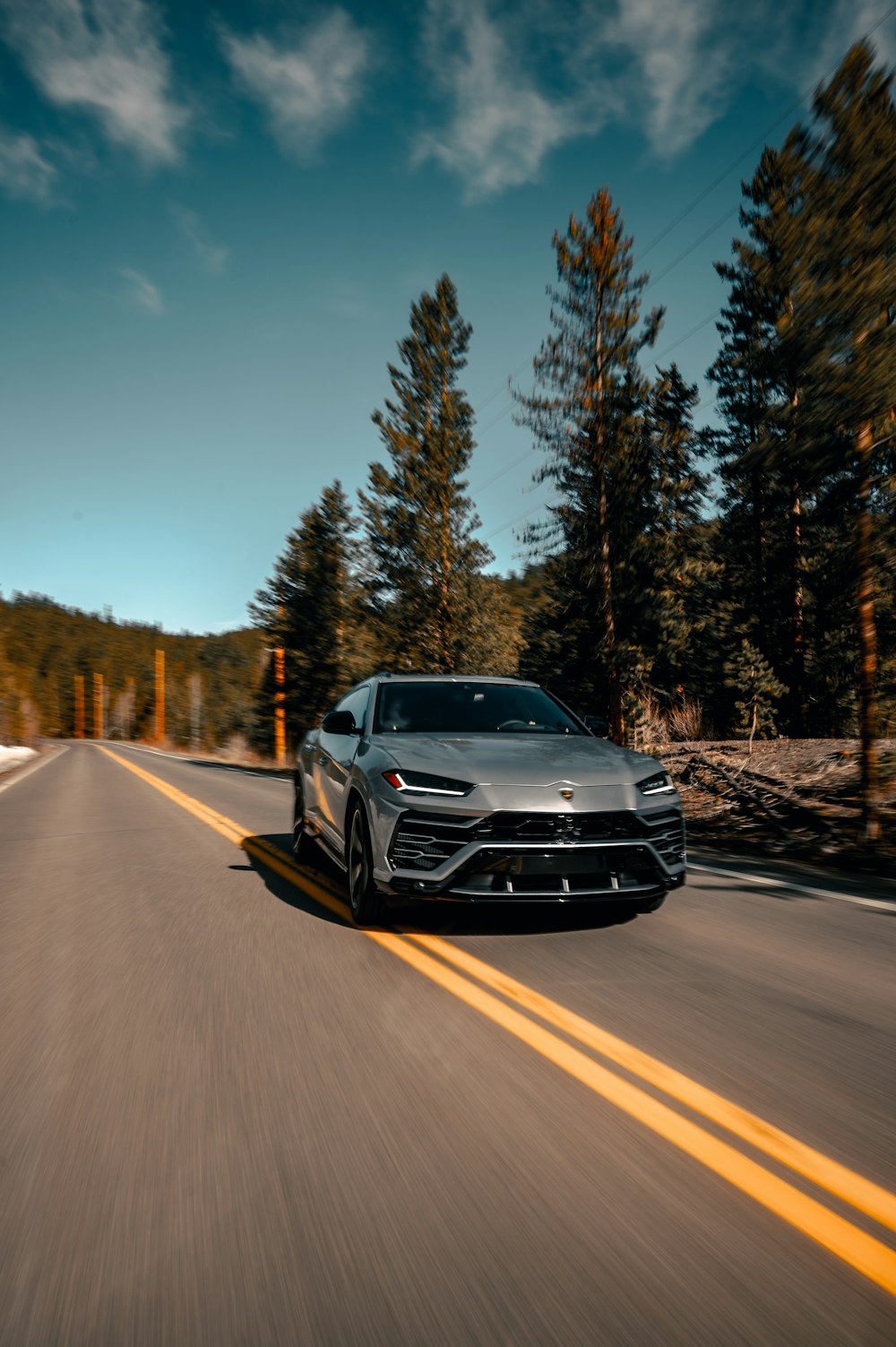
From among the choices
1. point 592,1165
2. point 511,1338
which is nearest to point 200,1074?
point 592,1165

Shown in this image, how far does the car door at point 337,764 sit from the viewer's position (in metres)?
A: 6.75

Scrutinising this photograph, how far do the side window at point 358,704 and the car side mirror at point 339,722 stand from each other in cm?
17

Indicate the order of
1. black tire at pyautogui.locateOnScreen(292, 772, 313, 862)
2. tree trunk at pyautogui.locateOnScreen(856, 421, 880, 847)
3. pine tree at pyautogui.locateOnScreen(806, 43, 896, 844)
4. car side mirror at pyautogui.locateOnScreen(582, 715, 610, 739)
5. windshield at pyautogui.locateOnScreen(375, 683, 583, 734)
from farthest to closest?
tree trunk at pyautogui.locateOnScreen(856, 421, 880, 847) < pine tree at pyautogui.locateOnScreen(806, 43, 896, 844) < black tire at pyautogui.locateOnScreen(292, 772, 313, 862) < car side mirror at pyautogui.locateOnScreen(582, 715, 610, 739) < windshield at pyautogui.locateOnScreen(375, 683, 583, 734)

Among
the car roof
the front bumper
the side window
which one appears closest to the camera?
the front bumper

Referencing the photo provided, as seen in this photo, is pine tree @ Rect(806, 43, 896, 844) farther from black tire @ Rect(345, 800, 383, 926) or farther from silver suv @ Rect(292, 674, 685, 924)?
black tire @ Rect(345, 800, 383, 926)

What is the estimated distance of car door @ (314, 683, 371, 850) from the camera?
6746 mm

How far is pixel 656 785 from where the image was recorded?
18.5ft

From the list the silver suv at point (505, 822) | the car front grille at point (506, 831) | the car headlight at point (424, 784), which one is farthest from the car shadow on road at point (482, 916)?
the car headlight at point (424, 784)

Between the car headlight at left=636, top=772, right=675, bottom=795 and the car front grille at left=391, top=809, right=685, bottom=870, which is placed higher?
the car headlight at left=636, top=772, right=675, bottom=795

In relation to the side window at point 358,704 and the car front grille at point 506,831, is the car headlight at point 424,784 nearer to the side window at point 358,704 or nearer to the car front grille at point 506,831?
the car front grille at point 506,831

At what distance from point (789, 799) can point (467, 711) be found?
21.6 feet

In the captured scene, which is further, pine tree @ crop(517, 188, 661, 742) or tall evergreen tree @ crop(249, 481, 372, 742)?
tall evergreen tree @ crop(249, 481, 372, 742)

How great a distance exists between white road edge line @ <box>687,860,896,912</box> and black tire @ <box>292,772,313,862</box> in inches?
137

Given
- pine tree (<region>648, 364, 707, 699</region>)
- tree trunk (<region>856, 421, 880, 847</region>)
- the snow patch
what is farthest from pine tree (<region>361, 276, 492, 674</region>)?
tree trunk (<region>856, 421, 880, 847</region>)
